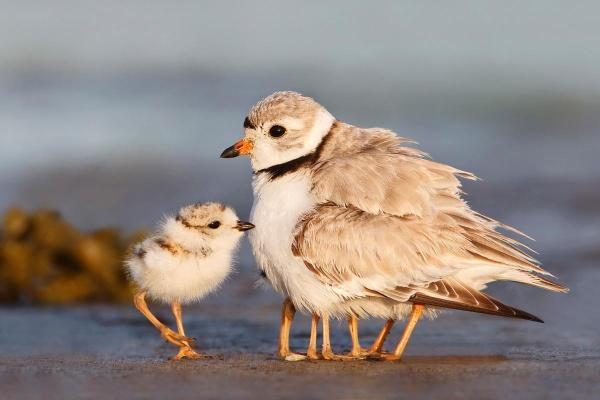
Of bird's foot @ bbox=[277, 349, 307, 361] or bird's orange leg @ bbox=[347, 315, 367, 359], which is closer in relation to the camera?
bird's foot @ bbox=[277, 349, 307, 361]

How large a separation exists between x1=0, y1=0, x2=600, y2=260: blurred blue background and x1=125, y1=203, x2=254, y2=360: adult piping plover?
15.6ft

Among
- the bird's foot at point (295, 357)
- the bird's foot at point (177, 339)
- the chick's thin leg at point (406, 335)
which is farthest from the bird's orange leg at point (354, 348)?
the bird's foot at point (177, 339)

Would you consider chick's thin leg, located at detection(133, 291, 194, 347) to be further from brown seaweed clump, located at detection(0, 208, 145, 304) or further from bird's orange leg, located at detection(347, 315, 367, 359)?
brown seaweed clump, located at detection(0, 208, 145, 304)

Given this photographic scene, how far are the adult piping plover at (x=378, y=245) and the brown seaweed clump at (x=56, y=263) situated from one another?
3.09 meters

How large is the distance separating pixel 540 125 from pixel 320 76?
468 centimetres

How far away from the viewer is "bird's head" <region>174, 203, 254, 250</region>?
22.1ft

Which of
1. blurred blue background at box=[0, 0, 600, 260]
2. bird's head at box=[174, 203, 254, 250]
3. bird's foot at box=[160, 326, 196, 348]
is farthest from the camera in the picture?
blurred blue background at box=[0, 0, 600, 260]

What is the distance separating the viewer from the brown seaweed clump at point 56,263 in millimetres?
9047

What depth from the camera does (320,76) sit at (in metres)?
20.1

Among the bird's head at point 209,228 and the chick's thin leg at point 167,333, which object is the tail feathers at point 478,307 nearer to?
the bird's head at point 209,228

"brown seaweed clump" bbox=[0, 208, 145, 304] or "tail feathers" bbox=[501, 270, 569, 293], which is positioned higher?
"tail feathers" bbox=[501, 270, 569, 293]

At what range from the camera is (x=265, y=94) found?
18.9m

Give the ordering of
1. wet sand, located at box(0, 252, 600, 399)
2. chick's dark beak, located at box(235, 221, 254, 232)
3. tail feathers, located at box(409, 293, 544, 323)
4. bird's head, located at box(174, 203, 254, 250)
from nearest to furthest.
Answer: wet sand, located at box(0, 252, 600, 399)
tail feathers, located at box(409, 293, 544, 323)
chick's dark beak, located at box(235, 221, 254, 232)
bird's head, located at box(174, 203, 254, 250)

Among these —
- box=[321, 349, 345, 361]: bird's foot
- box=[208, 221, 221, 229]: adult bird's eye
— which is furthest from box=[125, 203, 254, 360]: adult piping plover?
box=[321, 349, 345, 361]: bird's foot
